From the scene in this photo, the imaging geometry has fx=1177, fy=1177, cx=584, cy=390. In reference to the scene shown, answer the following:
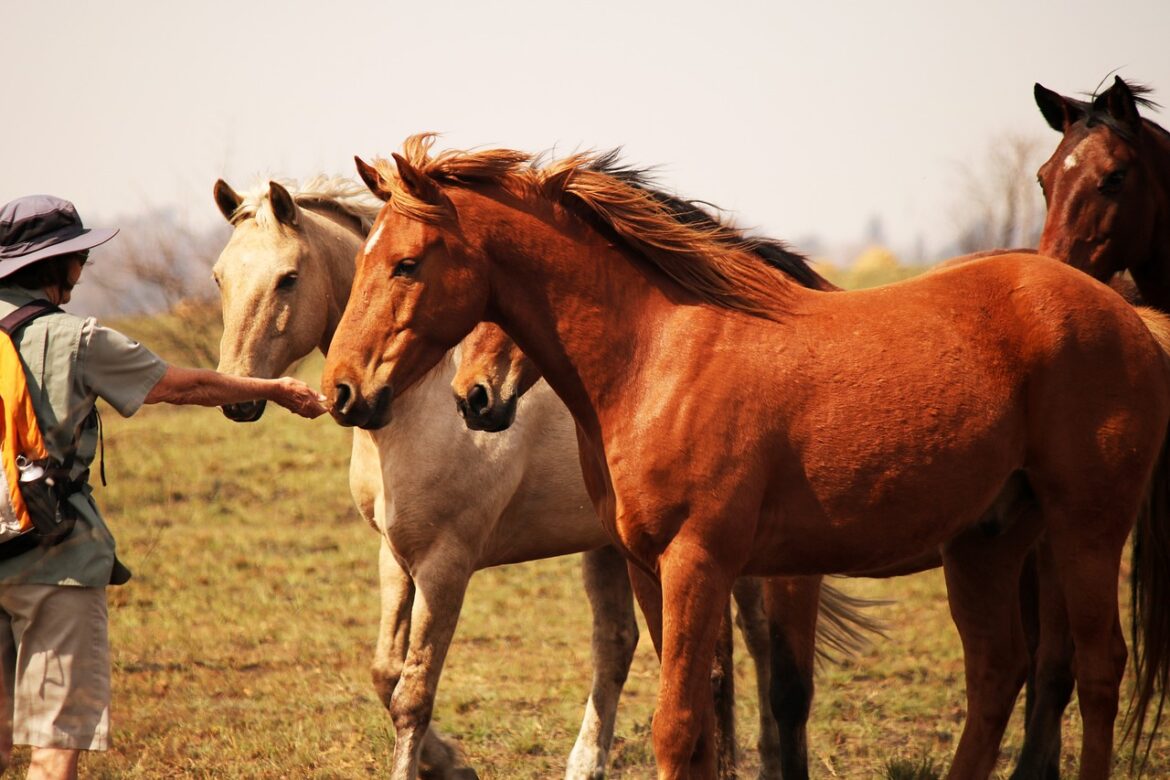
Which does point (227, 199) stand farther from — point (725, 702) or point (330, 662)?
point (330, 662)

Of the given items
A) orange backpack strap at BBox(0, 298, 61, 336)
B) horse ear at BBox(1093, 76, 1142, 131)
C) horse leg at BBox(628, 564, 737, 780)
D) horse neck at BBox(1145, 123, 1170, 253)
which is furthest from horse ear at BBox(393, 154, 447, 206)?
horse neck at BBox(1145, 123, 1170, 253)

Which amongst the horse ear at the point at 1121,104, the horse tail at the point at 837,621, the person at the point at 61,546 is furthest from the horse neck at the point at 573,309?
the horse tail at the point at 837,621

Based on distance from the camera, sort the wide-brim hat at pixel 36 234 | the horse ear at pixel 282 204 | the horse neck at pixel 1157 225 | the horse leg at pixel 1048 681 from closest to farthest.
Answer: the wide-brim hat at pixel 36 234 < the horse leg at pixel 1048 681 < the horse ear at pixel 282 204 < the horse neck at pixel 1157 225

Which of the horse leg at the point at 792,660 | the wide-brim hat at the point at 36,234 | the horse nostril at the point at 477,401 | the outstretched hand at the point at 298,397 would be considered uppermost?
the wide-brim hat at the point at 36,234

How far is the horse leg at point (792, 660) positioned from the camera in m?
4.60

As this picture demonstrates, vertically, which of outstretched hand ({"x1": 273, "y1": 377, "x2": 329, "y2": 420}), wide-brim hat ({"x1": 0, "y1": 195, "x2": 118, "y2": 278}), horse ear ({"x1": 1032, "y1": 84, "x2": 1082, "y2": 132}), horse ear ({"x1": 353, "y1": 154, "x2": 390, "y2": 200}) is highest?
horse ear ({"x1": 1032, "y1": 84, "x2": 1082, "y2": 132})

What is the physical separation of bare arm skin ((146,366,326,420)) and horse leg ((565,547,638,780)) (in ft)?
7.76

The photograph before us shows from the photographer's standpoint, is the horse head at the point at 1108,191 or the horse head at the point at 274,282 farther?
the horse head at the point at 1108,191

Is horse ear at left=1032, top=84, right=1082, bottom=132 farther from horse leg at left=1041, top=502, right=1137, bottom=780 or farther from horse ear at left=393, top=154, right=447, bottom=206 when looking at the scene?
horse ear at left=393, top=154, right=447, bottom=206

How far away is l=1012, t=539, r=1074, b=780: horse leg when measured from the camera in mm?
4406

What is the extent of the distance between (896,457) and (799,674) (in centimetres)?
146

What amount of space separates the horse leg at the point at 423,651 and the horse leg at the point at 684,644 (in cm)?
149

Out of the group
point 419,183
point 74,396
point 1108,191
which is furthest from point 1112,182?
point 74,396

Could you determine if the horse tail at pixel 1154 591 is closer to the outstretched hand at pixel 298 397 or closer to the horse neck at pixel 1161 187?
the horse neck at pixel 1161 187
